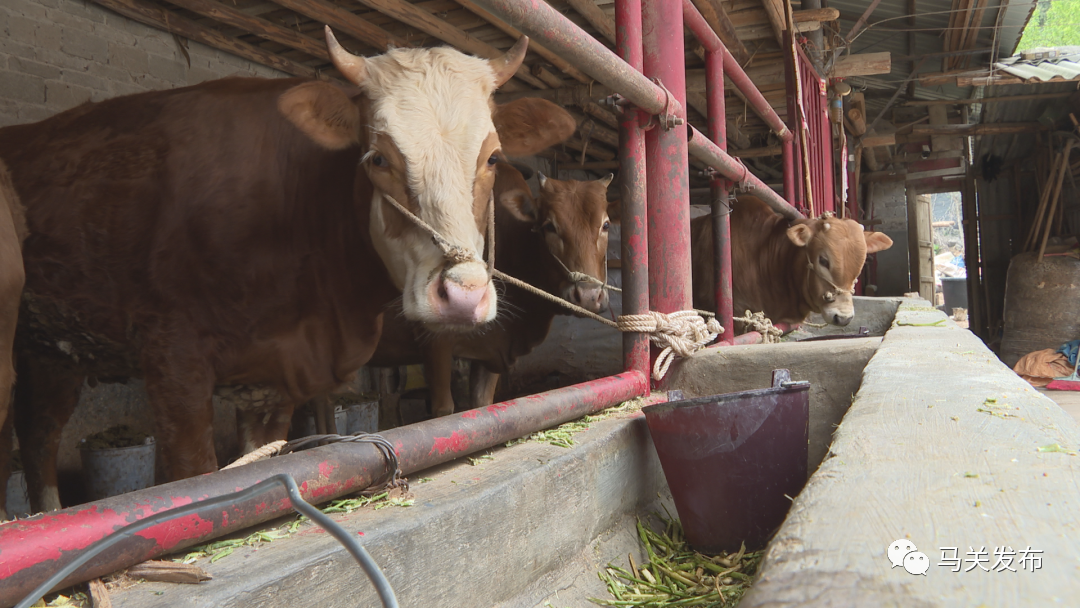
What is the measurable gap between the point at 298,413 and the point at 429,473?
10.5 feet

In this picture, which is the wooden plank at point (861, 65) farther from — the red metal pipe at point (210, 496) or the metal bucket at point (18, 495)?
the metal bucket at point (18, 495)

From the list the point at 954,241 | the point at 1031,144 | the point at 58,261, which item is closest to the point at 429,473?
the point at 58,261

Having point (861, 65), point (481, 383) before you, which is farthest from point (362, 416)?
point (861, 65)

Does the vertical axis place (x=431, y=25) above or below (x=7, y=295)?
above

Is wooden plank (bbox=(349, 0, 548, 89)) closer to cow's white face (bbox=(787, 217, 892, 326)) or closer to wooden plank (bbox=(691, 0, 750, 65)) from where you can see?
wooden plank (bbox=(691, 0, 750, 65))

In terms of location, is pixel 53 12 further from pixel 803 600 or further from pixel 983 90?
pixel 983 90

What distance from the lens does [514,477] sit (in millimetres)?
1390

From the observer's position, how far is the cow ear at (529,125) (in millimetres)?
2613

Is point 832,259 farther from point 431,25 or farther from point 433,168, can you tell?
point 433,168

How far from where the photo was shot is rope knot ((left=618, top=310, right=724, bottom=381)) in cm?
238

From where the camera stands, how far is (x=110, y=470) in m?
3.57

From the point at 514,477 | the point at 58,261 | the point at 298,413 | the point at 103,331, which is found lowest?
the point at 298,413

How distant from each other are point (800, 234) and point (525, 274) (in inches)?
87.5

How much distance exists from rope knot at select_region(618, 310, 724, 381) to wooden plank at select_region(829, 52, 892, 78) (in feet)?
19.6
